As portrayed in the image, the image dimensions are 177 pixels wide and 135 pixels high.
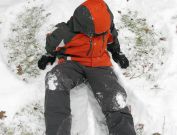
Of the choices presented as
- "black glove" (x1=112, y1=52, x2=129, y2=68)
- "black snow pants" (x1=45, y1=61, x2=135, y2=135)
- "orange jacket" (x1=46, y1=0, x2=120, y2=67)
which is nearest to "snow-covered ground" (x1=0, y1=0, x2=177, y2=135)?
"black glove" (x1=112, y1=52, x2=129, y2=68)

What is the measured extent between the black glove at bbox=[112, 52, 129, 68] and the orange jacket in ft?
1.03

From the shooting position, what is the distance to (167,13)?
622cm

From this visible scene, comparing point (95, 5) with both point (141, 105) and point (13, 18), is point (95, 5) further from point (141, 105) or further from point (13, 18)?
point (13, 18)

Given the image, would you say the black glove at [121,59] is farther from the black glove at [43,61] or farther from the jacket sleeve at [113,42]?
the black glove at [43,61]

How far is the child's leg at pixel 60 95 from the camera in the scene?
4.41 metres

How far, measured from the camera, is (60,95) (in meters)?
4.64

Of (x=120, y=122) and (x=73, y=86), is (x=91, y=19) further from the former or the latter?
(x=120, y=122)

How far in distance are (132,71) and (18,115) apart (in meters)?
1.69

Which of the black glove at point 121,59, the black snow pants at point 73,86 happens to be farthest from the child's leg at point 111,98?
the black glove at point 121,59

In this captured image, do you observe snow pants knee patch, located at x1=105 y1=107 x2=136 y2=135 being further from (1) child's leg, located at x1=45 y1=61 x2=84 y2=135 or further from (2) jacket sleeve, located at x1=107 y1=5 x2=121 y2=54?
(2) jacket sleeve, located at x1=107 y1=5 x2=121 y2=54

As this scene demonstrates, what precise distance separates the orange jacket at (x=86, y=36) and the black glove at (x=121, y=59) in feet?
1.03

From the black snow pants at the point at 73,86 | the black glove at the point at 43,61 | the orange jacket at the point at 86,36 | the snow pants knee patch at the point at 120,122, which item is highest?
the orange jacket at the point at 86,36

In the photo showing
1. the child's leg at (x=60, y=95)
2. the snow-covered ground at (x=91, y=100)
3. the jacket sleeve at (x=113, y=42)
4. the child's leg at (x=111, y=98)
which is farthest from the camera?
the jacket sleeve at (x=113, y=42)

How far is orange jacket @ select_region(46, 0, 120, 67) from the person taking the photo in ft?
16.1
